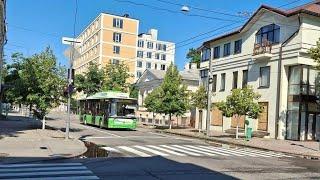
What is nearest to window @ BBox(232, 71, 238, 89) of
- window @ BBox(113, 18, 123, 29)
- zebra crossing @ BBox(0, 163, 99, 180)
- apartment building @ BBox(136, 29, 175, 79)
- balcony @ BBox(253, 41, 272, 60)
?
balcony @ BBox(253, 41, 272, 60)

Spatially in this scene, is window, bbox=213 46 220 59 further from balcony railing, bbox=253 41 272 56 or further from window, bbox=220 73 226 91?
balcony railing, bbox=253 41 272 56

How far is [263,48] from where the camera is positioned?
127 feet

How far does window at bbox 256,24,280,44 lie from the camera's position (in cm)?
3833

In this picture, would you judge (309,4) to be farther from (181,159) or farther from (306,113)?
(181,159)

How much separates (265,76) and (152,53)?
292 feet

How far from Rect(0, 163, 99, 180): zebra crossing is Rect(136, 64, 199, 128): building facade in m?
39.7

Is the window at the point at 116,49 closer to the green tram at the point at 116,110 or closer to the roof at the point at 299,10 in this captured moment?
the roof at the point at 299,10

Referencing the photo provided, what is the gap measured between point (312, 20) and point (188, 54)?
64.5 m

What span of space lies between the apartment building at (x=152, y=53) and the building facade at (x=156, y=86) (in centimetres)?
4655

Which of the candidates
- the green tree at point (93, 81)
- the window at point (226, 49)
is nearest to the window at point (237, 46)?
the window at point (226, 49)

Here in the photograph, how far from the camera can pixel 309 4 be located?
39.4m

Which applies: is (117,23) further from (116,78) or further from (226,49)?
(226,49)

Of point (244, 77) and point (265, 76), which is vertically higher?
point (244, 77)

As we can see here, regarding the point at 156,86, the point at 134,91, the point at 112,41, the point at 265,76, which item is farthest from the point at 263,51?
the point at 112,41
